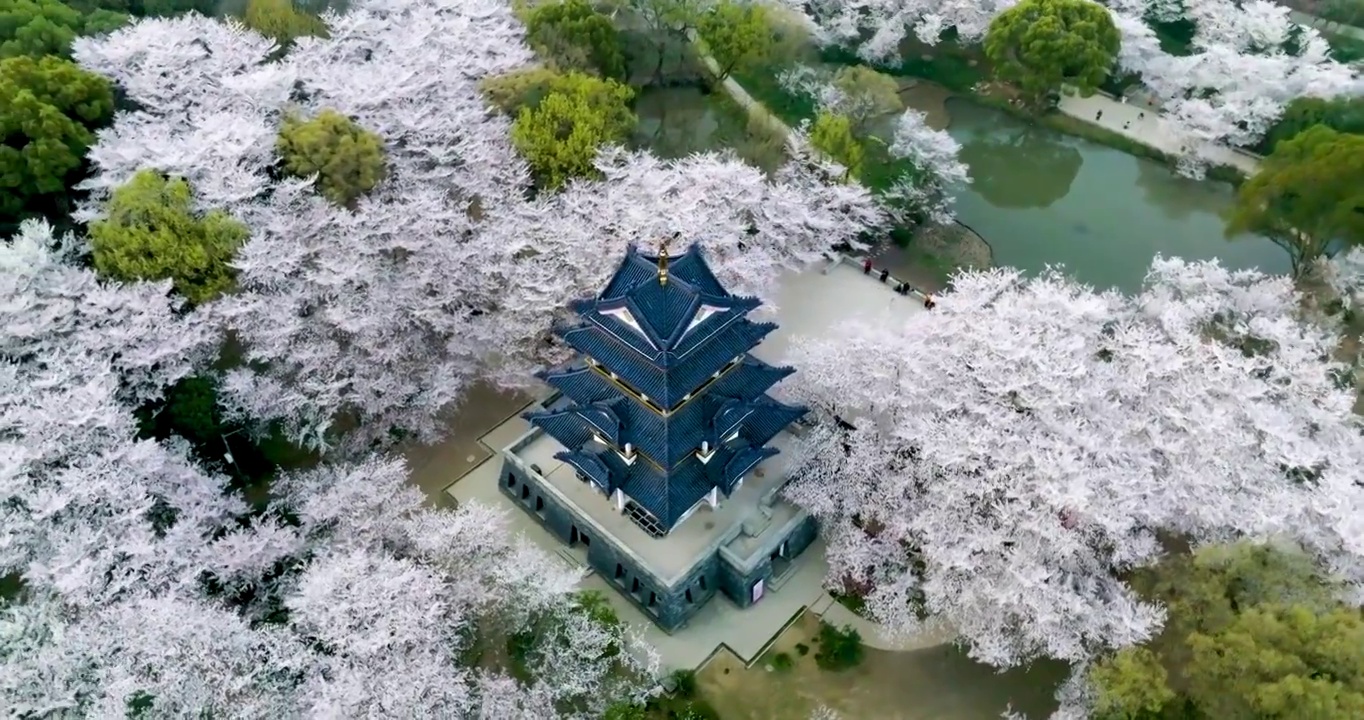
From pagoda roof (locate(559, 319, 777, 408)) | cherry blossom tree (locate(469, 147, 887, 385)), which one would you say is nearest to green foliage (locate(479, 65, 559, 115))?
cherry blossom tree (locate(469, 147, 887, 385))

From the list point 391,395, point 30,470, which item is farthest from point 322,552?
point 30,470

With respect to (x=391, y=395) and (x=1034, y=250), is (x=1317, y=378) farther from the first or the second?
(x=391, y=395)

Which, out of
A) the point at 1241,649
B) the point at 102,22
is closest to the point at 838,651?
the point at 1241,649

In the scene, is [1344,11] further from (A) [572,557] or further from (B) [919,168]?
(A) [572,557]

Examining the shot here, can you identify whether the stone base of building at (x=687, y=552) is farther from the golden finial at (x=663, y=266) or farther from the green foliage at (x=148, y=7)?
the green foliage at (x=148, y=7)

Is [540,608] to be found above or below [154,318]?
below

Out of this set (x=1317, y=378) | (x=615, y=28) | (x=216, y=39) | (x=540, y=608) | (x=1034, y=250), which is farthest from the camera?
(x=615, y=28)

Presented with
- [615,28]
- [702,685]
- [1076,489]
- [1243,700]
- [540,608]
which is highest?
[615,28]
